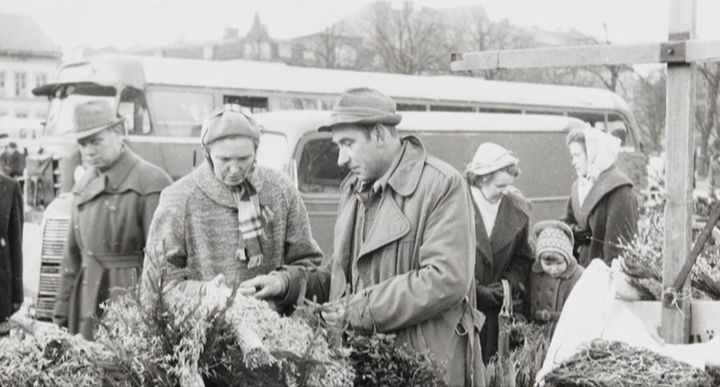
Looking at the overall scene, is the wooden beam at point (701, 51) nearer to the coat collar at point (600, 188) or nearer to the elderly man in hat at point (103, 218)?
the coat collar at point (600, 188)

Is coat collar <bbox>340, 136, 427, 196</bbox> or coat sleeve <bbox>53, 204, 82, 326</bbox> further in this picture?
coat sleeve <bbox>53, 204, 82, 326</bbox>

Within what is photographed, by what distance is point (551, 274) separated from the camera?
507 centimetres

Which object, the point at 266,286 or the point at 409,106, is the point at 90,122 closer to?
the point at 266,286

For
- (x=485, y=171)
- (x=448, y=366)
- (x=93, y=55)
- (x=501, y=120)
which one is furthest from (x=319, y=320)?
(x=93, y=55)

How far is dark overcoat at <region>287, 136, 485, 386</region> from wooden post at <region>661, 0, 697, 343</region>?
A: 67cm

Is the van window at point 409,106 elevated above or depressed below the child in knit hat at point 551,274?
above

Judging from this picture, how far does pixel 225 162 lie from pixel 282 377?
1.32 meters

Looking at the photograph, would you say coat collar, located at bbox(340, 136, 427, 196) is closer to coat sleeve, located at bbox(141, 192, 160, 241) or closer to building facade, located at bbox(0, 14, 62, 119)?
coat sleeve, located at bbox(141, 192, 160, 241)

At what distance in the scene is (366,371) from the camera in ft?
8.77

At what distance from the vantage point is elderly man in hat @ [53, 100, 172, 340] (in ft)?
15.8

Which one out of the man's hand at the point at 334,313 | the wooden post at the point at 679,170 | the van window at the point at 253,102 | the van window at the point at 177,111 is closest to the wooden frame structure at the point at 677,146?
the wooden post at the point at 679,170

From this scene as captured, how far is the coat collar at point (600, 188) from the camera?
5668 mm

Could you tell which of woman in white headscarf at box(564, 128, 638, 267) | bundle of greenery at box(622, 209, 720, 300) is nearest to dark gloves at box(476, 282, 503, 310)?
woman in white headscarf at box(564, 128, 638, 267)

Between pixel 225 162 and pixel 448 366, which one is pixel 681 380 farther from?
pixel 225 162
